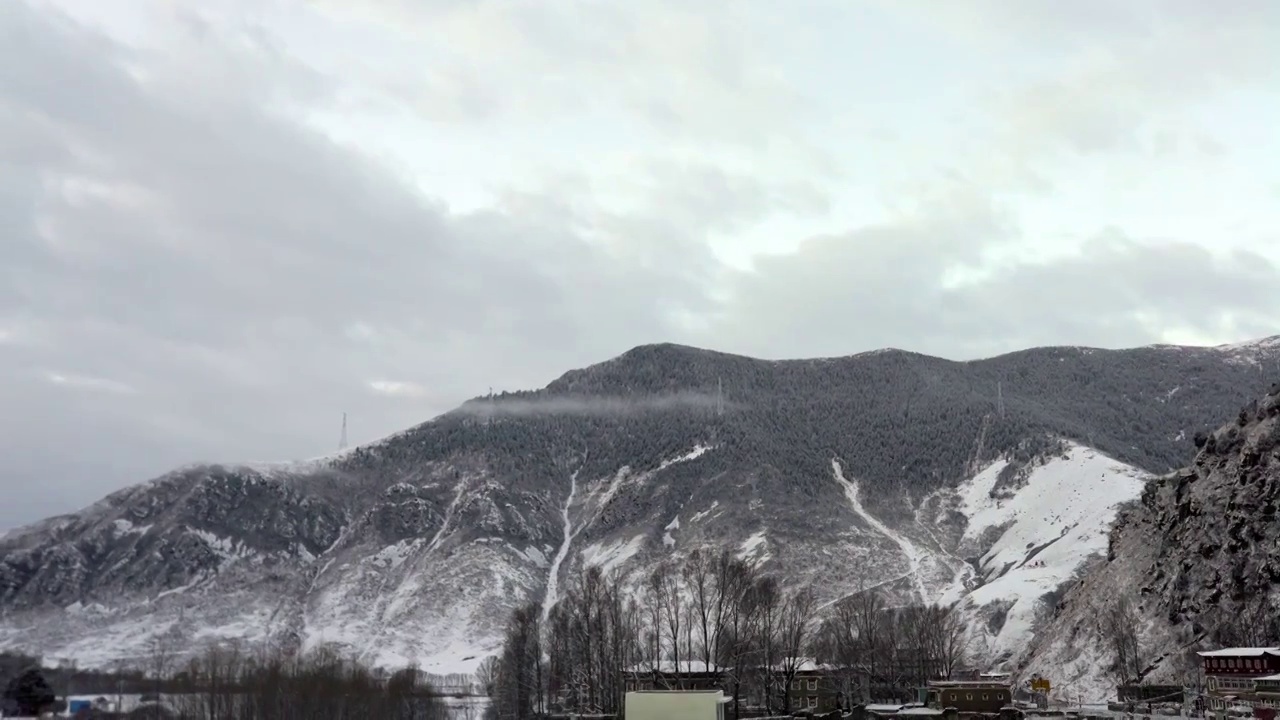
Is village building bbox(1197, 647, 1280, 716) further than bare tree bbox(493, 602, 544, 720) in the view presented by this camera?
No

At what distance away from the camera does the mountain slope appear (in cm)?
11075

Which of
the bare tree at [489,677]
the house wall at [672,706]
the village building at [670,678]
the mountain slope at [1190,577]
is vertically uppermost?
the mountain slope at [1190,577]

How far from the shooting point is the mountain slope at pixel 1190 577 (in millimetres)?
110750

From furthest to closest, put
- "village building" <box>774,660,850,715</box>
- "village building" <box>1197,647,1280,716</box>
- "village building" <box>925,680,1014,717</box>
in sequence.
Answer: "village building" <box>774,660,850,715</box> → "village building" <box>925,680,1014,717</box> → "village building" <box>1197,647,1280,716</box>

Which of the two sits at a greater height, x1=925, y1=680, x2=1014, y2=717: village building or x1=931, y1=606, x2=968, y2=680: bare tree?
x1=931, y1=606, x2=968, y2=680: bare tree

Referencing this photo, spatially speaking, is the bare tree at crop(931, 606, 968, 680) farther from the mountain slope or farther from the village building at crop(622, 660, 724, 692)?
the village building at crop(622, 660, 724, 692)

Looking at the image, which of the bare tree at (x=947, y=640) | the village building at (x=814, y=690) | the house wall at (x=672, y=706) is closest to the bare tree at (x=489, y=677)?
the village building at (x=814, y=690)

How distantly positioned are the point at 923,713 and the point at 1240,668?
2554 centimetres

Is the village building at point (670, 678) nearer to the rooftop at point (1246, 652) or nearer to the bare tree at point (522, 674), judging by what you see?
the bare tree at point (522, 674)

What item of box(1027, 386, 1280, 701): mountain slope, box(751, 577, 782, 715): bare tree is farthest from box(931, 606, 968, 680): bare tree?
box(751, 577, 782, 715): bare tree

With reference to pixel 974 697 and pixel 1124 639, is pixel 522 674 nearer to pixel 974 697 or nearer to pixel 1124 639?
pixel 974 697

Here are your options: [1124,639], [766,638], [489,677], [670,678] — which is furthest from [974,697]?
[489,677]

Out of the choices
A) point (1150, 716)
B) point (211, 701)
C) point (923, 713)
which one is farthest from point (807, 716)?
point (211, 701)

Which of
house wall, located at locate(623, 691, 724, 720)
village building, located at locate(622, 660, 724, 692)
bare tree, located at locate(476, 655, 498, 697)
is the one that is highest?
house wall, located at locate(623, 691, 724, 720)
